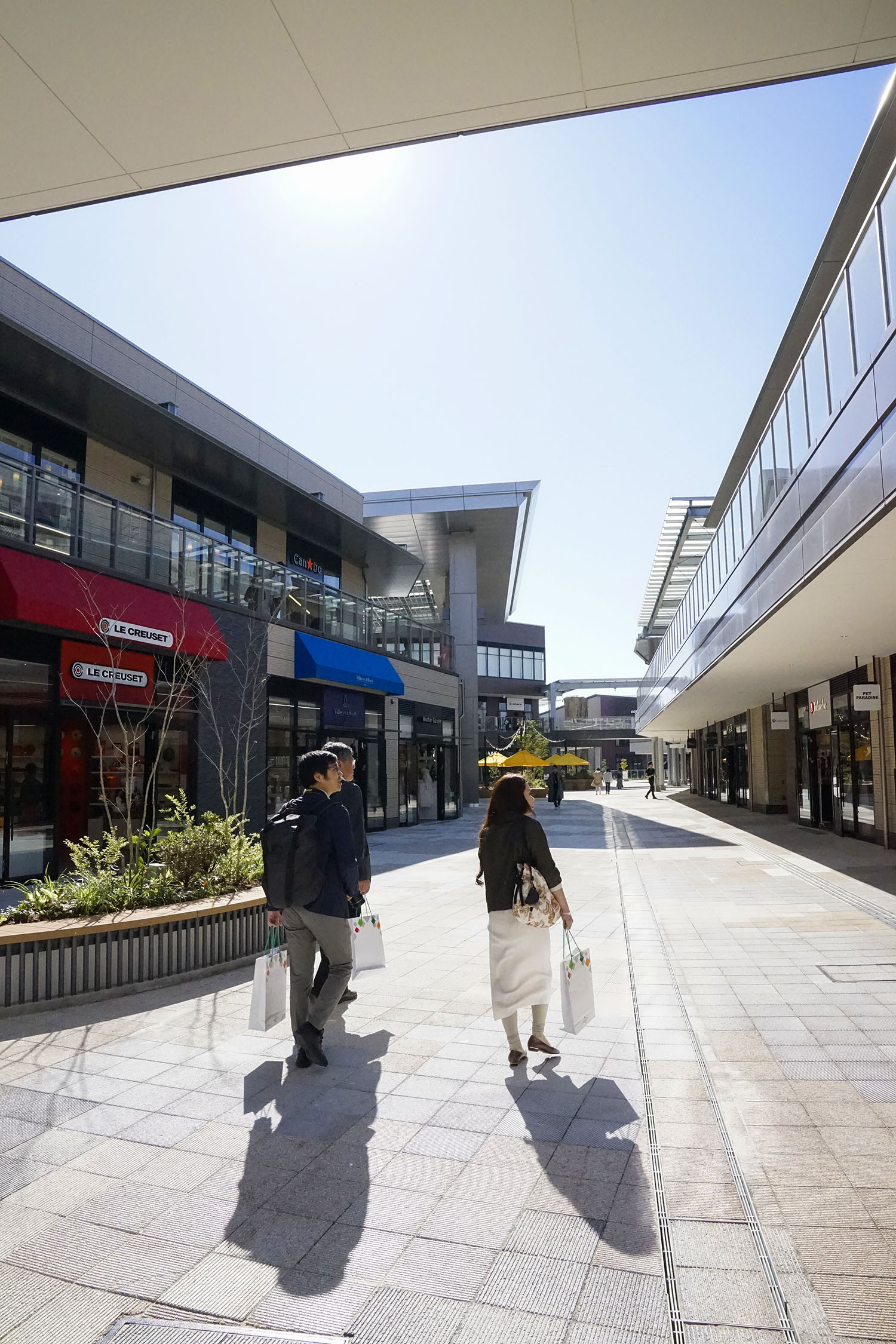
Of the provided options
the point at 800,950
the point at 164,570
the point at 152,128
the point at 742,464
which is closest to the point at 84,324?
the point at 164,570

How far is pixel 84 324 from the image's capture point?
1572cm

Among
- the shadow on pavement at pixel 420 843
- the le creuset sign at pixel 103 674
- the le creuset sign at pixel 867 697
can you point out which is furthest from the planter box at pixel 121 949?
the le creuset sign at pixel 867 697

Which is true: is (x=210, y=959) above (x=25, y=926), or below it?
below

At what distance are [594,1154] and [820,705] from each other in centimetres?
1971

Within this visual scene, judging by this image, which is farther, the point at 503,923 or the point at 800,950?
the point at 800,950

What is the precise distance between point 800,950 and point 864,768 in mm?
11177

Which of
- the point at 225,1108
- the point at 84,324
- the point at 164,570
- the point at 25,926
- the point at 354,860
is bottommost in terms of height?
the point at 225,1108

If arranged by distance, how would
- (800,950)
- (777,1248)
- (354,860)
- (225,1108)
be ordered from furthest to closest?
(800,950) → (354,860) → (225,1108) → (777,1248)

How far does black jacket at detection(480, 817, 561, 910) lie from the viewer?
5.22 metres

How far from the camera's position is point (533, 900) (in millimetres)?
5199

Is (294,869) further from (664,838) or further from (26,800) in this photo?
(664,838)

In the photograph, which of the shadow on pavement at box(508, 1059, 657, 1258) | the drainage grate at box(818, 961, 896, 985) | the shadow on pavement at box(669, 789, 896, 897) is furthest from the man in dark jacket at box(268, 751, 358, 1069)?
the shadow on pavement at box(669, 789, 896, 897)

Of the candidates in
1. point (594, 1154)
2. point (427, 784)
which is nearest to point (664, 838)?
point (427, 784)

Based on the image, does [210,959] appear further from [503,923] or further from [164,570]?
[164,570]
